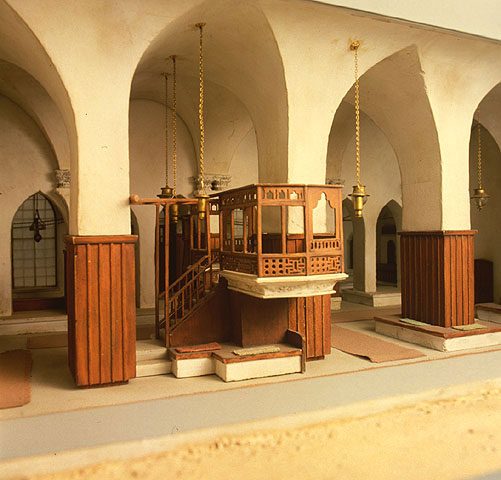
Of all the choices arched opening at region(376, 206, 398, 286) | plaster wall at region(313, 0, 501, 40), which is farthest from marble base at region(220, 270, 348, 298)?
arched opening at region(376, 206, 398, 286)

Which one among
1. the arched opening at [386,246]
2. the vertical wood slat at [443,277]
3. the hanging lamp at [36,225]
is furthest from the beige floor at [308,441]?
the arched opening at [386,246]

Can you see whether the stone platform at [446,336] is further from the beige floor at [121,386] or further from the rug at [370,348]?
the rug at [370,348]

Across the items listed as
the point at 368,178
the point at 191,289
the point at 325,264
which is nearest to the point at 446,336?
the point at 325,264

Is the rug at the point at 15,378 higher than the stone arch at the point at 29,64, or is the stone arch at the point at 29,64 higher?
the stone arch at the point at 29,64

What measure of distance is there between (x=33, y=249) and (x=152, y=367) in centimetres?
987

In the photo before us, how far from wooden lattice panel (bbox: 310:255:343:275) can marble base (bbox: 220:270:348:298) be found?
0.09 m

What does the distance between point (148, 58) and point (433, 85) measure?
17.2ft

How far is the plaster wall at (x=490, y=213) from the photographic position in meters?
13.8

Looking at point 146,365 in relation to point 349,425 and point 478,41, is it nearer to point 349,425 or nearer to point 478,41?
point 349,425

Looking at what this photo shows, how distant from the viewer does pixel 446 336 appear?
8758 millimetres

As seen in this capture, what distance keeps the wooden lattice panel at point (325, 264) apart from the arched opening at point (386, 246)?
1316 centimetres

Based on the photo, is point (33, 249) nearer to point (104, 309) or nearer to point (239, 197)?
point (104, 309)

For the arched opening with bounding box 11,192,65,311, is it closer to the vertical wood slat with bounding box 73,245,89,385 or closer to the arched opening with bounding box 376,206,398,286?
the vertical wood slat with bounding box 73,245,89,385

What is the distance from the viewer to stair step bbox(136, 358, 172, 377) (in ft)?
24.3
